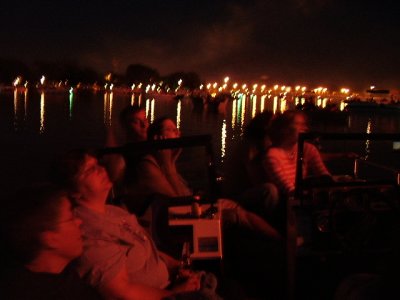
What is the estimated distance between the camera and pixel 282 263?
480cm

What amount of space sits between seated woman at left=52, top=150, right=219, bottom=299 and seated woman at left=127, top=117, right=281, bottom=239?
84 centimetres

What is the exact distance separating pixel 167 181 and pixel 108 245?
5.23 ft

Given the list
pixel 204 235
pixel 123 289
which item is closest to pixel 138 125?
pixel 204 235

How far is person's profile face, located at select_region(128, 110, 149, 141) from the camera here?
16.9 feet

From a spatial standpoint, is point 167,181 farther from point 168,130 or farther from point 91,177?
point 91,177

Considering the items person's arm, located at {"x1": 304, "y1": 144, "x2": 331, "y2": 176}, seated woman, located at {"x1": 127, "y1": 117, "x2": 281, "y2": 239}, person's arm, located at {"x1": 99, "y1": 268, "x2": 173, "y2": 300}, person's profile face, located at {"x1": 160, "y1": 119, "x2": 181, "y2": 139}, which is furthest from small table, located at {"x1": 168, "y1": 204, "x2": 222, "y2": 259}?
person's arm, located at {"x1": 304, "y1": 144, "x2": 331, "y2": 176}

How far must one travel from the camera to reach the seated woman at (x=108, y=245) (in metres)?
2.63

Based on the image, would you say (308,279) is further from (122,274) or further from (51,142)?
(51,142)

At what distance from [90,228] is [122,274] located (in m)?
0.31

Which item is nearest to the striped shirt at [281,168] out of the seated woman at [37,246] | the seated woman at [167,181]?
the seated woman at [167,181]

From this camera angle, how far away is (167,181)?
429 cm

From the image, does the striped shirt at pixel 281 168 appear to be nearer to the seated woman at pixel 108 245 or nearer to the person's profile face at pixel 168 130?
the person's profile face at pixel 168 130

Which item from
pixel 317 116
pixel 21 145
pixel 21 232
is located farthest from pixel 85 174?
pixel 317 116

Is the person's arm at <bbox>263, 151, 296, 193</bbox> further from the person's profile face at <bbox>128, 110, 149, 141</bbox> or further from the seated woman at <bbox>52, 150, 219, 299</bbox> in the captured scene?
the seated woman at <bbox>52, 150, 219, 299</bbox>
